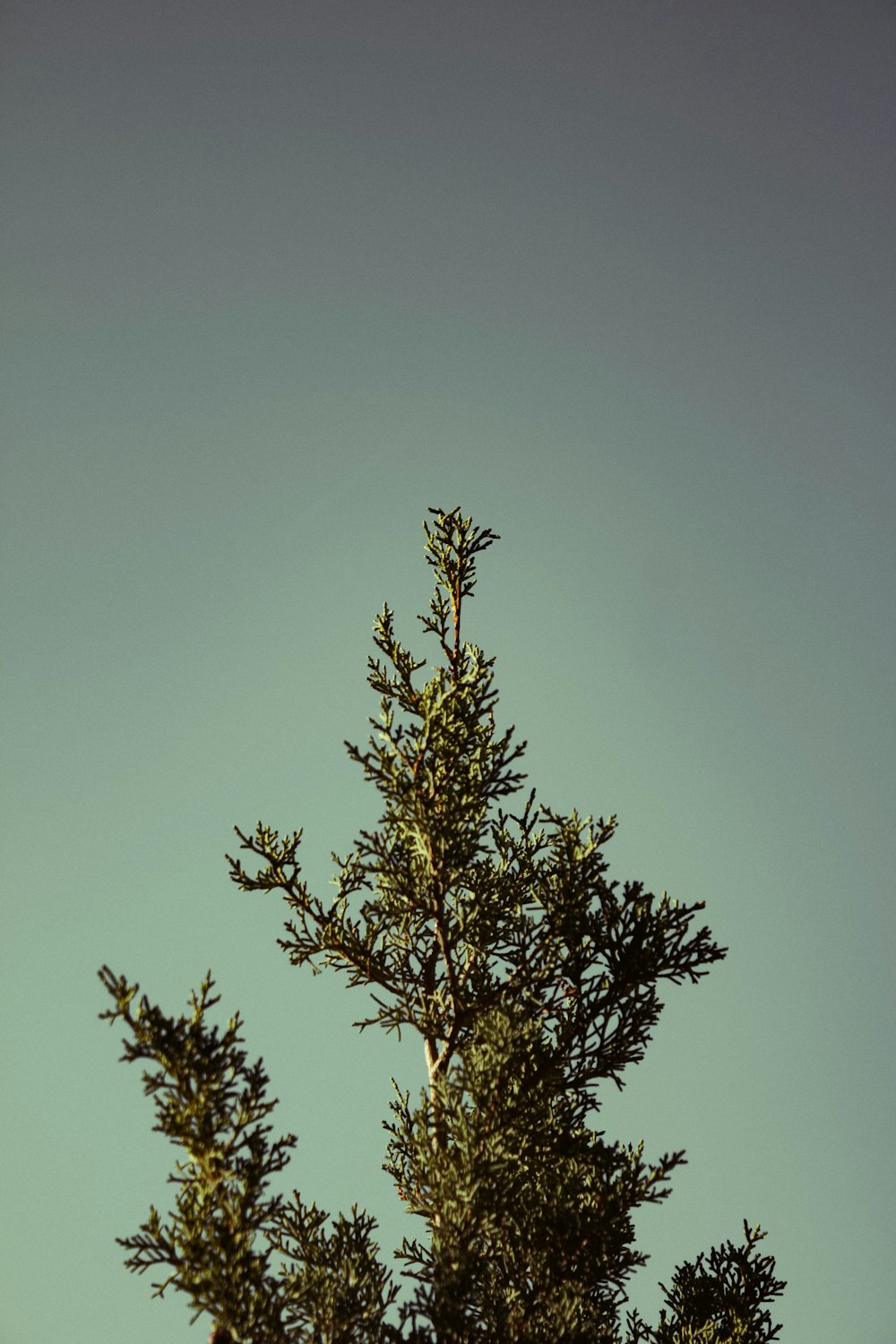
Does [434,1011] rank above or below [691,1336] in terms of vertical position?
above

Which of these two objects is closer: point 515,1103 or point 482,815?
point 515,1103

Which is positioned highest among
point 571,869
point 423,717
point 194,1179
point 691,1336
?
point 423,717

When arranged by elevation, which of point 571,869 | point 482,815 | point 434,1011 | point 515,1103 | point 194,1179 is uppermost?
point 482,815

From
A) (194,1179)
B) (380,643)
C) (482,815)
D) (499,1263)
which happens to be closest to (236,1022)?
(194,1179)

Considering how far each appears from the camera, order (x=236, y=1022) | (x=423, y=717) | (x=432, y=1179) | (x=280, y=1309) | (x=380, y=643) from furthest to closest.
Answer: (x=380, y=643), (x=423, y=717), (x=432, y=1179), (x=236, y=1022), (x=280, y=1309)

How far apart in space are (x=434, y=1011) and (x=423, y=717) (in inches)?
103

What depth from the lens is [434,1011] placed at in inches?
324

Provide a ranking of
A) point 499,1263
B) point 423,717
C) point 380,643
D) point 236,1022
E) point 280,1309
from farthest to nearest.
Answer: point 380,643 → point 423,717 → point 499,1263 → point 236,1022 → point 280,1309

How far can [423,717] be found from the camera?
8.56 m

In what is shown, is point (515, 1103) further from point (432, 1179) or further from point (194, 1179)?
point (194, 1179)

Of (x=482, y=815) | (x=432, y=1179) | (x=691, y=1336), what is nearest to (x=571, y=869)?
(x=482, y=815)

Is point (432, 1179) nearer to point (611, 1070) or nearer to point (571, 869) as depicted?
point (611, 1070)

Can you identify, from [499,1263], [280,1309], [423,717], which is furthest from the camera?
[423,717]

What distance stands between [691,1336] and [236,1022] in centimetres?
548
